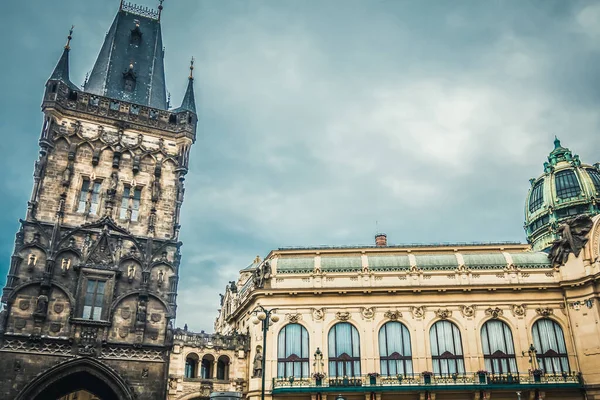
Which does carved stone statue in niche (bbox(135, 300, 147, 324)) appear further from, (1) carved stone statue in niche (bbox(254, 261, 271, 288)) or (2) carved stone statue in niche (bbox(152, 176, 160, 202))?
(1) carved stone statue in niche (bbox(254, 261, 271, 288))

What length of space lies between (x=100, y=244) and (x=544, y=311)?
37960 millimetres

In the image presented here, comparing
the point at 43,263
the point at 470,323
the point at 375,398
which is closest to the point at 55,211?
the point at 43,263

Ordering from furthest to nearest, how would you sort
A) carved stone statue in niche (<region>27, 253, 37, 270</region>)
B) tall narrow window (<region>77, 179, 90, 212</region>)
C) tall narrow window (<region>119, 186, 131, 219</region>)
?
tall narrow window (<region>119, 186, 131, 219</region>) < tall narrow window (<region>77, 179, 90, 212</region>) < carved stone statue in niche (<region>27, 253, 37, 270</region>)

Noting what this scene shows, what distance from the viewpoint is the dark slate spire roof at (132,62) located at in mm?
49250

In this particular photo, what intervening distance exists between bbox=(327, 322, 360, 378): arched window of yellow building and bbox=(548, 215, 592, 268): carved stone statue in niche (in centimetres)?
1931

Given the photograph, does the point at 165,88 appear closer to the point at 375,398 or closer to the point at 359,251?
the point at 359,251

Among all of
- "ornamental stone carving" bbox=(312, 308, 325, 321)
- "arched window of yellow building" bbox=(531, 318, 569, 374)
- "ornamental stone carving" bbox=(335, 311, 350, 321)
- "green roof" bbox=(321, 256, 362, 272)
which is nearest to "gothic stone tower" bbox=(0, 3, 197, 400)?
"ornamental stone carving" bbox=(312, 308, 325, 321)

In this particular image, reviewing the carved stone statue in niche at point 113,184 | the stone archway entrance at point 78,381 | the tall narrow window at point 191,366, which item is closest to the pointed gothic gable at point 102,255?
the carved stone statue in niche at point 113,184

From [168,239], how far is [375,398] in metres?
21.9

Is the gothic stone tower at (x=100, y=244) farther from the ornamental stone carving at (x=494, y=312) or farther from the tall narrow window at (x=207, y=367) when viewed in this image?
the ornamental stone carving at (x=494, y=312)

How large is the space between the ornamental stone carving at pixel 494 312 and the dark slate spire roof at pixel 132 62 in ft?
119

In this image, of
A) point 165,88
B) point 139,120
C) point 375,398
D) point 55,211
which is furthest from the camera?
point 165,88

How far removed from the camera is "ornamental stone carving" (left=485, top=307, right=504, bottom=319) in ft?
138

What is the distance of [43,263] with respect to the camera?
39.7 metres
